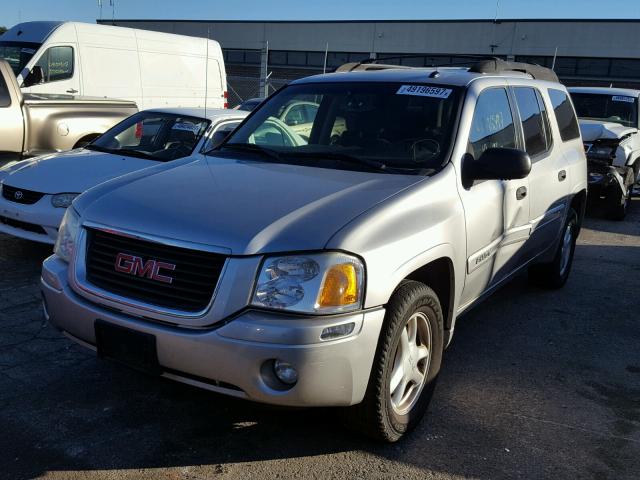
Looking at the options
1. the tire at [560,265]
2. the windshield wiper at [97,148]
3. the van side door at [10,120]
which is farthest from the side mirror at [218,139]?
the van side door at [10,120]

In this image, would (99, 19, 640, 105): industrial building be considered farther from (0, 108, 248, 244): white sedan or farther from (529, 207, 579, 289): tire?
(529, 207, 579, 289): tire

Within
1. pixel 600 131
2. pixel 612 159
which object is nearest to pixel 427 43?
pixel 600 131

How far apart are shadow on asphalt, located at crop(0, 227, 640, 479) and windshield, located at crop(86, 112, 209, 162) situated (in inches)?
99.7

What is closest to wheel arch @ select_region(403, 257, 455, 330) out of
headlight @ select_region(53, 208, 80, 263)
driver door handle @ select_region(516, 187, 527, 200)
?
driver door handle @ select_region(516, 187, 527, 200)

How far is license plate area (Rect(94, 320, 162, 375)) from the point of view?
2.84 metres

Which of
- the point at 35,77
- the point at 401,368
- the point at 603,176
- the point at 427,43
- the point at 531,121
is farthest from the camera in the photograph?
the point at 427,43

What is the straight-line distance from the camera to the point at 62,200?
19.0 ft

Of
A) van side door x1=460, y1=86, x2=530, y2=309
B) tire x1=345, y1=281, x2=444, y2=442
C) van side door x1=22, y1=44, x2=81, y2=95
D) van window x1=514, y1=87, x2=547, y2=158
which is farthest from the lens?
van side door x1=22, y1=44, x2=81, y2=95

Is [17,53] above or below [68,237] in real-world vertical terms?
above

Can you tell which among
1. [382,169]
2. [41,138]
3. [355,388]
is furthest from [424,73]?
[41,138]

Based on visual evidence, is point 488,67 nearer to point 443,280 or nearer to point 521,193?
point 521,193

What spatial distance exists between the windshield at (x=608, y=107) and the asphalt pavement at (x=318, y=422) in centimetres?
740

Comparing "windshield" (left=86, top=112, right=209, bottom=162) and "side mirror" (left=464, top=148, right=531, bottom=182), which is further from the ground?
"side mirror" (left=464, top=148, right=531, bottom=182)

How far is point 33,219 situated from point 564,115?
4798 mm
